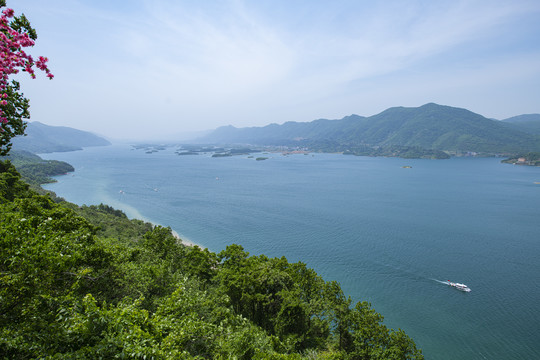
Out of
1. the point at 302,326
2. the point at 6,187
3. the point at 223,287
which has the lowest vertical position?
the point at 302,326

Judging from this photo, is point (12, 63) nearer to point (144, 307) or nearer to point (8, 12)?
point (8, 12)

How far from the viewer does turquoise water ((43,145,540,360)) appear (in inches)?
1026

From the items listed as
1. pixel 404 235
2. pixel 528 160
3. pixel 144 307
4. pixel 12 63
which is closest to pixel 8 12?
pixel 12 63

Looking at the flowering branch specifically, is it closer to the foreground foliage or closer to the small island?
the foreground foliage

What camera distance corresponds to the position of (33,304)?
18.6ft

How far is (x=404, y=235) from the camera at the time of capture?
46344 mm

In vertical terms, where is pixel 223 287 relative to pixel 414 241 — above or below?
above

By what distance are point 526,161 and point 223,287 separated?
604ft

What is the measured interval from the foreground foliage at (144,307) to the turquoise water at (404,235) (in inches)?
483

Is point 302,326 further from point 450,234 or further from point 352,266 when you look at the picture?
point 450,234

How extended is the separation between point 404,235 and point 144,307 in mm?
46172

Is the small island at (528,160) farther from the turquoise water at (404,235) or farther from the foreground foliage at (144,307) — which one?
the foreground foliage at (144,307)

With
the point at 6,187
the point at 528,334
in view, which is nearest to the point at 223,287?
the point at 6,187

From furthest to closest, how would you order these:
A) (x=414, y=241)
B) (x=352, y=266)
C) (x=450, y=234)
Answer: (x=450, y=234) → (x=414, y=241) → (x=352, y=266)
